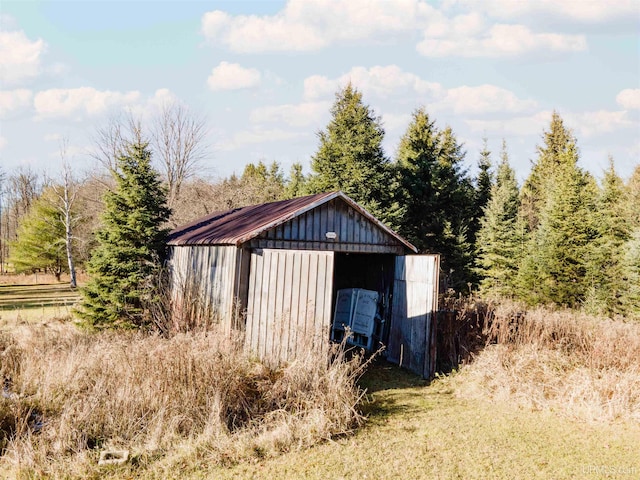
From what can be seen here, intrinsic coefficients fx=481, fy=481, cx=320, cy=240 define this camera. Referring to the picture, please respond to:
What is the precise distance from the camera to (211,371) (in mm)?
6504

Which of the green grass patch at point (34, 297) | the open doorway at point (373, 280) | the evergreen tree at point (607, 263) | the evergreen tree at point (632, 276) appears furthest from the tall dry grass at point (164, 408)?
the evergreen tree at point (607, 263)

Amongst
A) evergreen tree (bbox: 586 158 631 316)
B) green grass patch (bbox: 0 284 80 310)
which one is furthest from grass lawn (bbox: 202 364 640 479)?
green grass patch (bbox: 0 284 80 310)

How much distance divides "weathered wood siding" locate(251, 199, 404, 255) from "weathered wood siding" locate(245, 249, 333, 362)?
127 centimetres

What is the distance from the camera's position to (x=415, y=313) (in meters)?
10.3

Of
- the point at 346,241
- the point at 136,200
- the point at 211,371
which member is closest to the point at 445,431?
the point at 211,371

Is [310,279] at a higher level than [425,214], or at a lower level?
lower

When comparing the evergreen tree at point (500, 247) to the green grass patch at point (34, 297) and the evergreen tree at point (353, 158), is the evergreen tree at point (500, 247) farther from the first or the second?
the green grass patch at point (34, 297)

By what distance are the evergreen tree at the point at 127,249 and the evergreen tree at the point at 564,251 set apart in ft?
47.3

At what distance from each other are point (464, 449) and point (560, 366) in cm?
355

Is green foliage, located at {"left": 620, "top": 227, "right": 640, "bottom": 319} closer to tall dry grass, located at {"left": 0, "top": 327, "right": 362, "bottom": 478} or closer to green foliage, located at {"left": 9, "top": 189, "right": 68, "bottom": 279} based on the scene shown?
tall dry grass, located at {"left": 0, "top": 327, "right": 362, "bottom": 478}

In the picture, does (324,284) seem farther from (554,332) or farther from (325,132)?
(325,132)

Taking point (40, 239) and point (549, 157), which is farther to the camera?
point (549, 157)

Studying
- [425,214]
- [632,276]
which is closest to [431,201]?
[425,214]

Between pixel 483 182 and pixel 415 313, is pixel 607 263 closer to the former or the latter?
pixel 483 182
